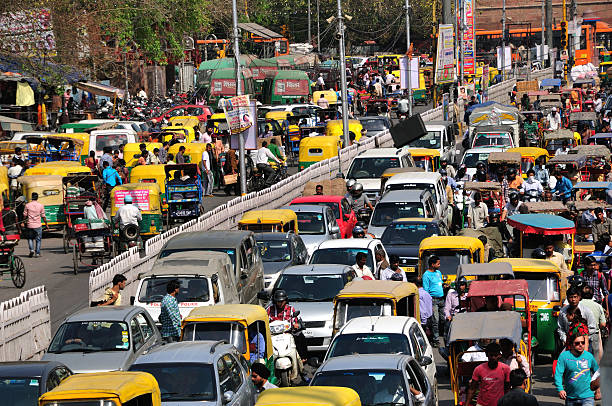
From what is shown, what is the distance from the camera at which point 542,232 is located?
69.4ft

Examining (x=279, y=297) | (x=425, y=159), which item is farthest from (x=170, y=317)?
(x=425, y=159)

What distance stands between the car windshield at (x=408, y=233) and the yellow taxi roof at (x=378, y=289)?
5750 mm

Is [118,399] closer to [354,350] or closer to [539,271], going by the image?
[354,350]

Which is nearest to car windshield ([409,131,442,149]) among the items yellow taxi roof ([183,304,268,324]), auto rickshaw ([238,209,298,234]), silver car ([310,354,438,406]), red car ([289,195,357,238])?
red car ([289,195,357,238])

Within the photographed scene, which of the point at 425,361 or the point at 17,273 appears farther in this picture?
the point at 17,273

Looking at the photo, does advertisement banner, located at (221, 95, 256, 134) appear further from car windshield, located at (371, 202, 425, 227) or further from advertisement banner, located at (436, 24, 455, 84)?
advertisement banner, located at (436, 24, 455, 84)

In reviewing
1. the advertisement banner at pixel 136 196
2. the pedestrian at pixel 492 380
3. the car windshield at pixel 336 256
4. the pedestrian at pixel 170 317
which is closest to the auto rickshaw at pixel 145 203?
the advertisement banner at pixel 136 196

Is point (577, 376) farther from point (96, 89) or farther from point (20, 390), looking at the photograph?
point (96, 89)

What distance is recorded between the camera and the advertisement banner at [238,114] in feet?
99.0

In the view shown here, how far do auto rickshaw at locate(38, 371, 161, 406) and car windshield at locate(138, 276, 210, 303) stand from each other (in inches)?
241

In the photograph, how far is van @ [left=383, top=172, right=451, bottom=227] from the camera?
27.0m

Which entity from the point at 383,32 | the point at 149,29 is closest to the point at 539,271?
the point at 149,29

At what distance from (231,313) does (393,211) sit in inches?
424

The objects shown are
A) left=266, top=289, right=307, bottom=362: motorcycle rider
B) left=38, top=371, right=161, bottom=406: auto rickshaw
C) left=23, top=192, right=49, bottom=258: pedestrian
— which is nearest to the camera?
left=38, top=371, right=161, bottom=406: auto rickshaw
